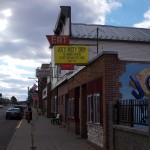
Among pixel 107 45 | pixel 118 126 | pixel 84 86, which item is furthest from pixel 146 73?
pixel 107 45

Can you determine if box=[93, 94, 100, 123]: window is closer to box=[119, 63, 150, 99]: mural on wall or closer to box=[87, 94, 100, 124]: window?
box=[87, 94, 100, 124]: window

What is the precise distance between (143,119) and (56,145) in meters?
7.25

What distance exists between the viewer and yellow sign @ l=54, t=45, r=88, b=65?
18.3 m

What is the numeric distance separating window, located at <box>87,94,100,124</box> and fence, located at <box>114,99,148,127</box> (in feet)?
9.22

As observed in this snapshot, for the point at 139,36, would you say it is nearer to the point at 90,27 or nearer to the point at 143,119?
the point at 90,27

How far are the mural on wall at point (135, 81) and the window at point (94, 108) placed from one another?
1668 mm

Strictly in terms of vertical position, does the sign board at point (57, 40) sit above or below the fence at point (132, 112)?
above

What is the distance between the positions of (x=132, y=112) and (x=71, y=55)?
6.57 metres

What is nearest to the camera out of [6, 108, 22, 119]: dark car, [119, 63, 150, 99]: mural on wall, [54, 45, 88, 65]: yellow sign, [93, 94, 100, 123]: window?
[119, 63, 150, 99]: mural on wall

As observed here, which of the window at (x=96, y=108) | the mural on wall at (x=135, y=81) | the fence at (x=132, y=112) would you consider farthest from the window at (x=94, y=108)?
the fence at (x=132, y=112)

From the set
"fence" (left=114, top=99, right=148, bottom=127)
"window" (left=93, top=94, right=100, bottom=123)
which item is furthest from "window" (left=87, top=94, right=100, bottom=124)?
"fence" (left=114, top=99, right=148, bottom=127)

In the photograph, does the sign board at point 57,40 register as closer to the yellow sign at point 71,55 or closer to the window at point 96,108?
the yellow sign at point 71,55

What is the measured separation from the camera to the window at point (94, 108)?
55.5ft

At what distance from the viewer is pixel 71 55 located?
18.4m
